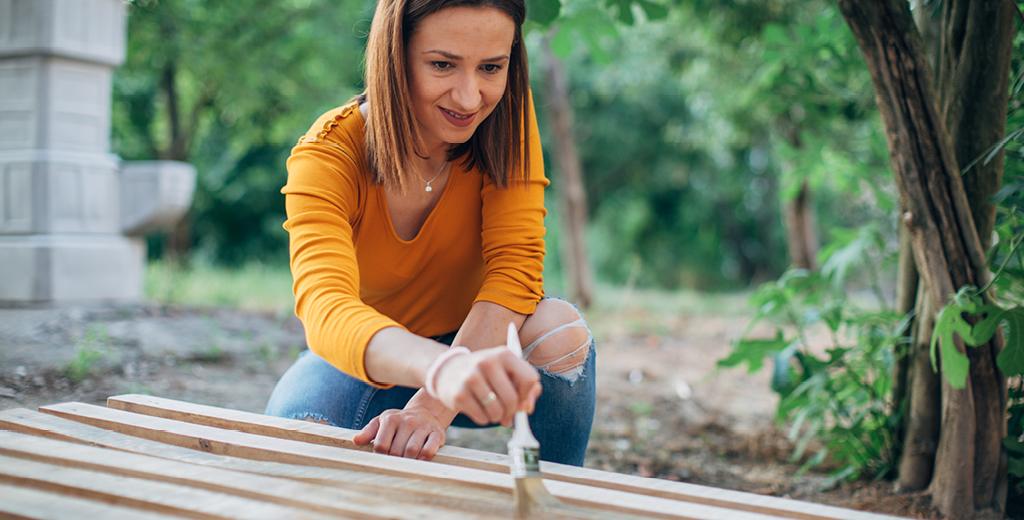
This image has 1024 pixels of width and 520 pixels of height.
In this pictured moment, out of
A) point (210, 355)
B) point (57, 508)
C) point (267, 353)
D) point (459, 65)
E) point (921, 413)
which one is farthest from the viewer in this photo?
point (267, 353)

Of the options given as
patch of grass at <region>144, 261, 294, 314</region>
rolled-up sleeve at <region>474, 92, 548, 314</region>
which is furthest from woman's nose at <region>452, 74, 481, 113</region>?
patch of grass at <region>144, 261, 294, 314</region>

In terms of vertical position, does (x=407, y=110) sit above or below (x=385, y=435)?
above

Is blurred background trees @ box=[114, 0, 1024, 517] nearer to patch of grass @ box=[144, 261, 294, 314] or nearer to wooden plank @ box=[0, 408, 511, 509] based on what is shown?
wooden plank @ box=[0, 408, 511, 509]

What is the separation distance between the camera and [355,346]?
1508mm

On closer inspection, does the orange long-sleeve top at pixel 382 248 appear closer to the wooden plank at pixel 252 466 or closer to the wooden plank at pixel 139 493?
the wooden plank at pixel 252 466

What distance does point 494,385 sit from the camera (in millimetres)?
1269

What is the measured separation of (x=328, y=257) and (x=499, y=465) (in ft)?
1.65

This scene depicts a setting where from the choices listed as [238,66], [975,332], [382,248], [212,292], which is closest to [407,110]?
[382,248]

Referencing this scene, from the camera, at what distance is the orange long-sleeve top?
159 centimetres

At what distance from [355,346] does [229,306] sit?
17.2 feet

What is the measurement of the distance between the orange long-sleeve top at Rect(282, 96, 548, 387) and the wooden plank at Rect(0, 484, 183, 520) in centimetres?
43

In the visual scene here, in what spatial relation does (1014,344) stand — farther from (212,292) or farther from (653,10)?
(212,292)

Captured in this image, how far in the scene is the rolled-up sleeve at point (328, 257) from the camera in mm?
1533

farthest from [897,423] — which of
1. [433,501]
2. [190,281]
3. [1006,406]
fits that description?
[190,281]
